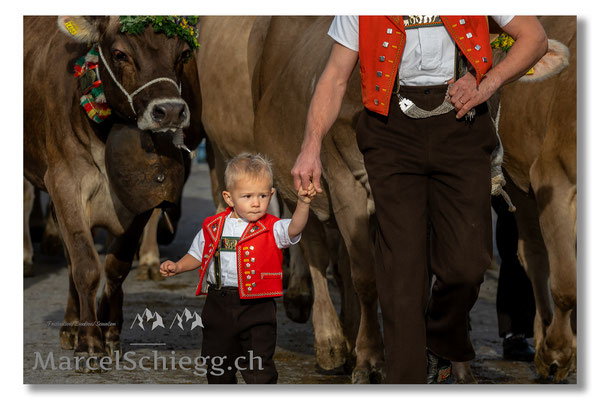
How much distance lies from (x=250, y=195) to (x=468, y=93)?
0.98 meters

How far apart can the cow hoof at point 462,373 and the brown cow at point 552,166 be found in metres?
0.44

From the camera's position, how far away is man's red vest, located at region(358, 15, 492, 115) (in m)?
5.49

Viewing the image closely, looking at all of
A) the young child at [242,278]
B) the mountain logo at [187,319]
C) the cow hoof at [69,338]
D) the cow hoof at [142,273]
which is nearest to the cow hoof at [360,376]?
the mountain logo at [187,319]

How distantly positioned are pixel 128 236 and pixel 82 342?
2.63 feet

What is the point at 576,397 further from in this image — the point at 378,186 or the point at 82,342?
the point at 82,342

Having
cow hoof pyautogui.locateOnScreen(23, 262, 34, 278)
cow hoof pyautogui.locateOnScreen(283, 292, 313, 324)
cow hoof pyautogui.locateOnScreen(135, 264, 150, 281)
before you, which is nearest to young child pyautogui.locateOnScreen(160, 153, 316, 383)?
cow hoof pyautogui.locateOnScreen(283, 292, 313, 324)

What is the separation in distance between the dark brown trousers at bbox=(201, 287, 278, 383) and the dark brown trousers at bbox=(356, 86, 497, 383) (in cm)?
51

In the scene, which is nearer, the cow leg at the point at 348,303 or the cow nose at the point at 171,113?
the cow nose at the point at 171,113

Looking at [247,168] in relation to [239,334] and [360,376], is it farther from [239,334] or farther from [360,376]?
[360,376]

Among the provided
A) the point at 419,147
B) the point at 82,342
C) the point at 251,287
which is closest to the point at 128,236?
the point at 82,342

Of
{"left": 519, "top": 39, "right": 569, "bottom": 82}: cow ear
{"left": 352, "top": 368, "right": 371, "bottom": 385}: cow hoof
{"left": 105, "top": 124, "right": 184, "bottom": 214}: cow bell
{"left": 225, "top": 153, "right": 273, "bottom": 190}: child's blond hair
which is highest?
{"left": 519, "top": 39, "right": 569, "bottom": 82}: cow ear

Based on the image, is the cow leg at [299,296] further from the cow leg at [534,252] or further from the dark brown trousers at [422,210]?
the dark brown trousers at [422,210]

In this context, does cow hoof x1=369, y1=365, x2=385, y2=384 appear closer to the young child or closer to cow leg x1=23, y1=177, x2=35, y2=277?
the young child

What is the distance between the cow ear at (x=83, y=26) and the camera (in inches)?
293
